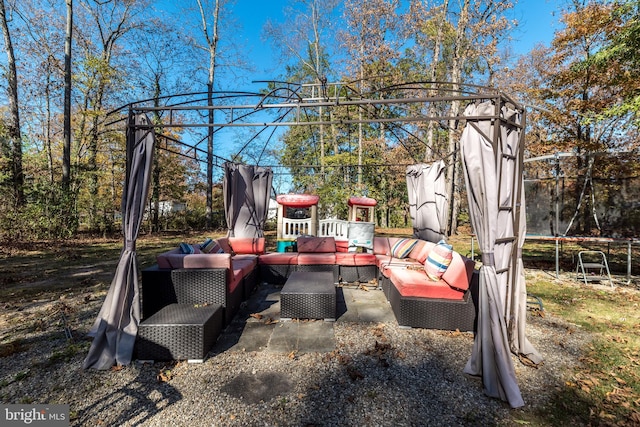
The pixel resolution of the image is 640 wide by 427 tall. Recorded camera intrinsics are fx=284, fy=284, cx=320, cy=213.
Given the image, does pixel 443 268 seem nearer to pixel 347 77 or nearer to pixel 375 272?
pixel 375 272

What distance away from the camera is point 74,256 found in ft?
25.8

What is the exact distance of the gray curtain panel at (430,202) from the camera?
19.7 feet

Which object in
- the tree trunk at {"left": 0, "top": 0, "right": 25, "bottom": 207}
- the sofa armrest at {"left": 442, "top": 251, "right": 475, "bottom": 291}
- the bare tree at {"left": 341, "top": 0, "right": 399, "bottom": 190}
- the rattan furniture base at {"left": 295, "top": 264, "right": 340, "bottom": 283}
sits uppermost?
the bare tree at {"left": 341, "top": 0, "right": 399, "bottom": 190}

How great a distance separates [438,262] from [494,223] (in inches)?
54.4

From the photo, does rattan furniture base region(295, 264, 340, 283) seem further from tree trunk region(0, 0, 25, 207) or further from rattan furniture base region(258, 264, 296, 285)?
tree trunk region(0, 0, 25, 207)

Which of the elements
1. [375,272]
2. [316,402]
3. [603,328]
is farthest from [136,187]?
[603,328]

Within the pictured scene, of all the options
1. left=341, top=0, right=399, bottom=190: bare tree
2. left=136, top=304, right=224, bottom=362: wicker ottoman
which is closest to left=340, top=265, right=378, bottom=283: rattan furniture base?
→ left=136, top=304, right=224, bottom=362: wicker ottoman

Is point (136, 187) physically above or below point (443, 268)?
above

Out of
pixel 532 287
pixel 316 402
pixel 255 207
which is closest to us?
pixel 316 402

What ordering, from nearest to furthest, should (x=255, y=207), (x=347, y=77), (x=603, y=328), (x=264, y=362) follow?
(x=264, y=362)
(x=603, y=328)
(x=255, y=207)
(x=347, y=77)

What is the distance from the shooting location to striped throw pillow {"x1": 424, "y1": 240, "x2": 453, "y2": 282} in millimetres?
4008

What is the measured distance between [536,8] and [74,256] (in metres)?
17.0

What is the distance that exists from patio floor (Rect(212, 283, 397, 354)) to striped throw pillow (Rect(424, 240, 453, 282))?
85 centimetres

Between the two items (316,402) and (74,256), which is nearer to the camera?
(316,402)
